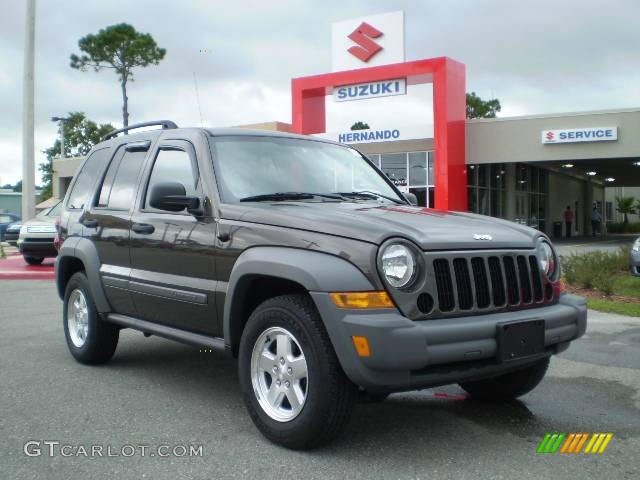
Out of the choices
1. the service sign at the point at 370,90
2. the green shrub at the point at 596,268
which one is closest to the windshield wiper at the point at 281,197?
the green shrub at the point at 596,268

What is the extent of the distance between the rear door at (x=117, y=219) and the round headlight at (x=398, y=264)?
7.85 ft

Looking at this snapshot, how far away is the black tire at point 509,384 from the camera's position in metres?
4.54

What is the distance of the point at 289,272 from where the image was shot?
366 centimetres

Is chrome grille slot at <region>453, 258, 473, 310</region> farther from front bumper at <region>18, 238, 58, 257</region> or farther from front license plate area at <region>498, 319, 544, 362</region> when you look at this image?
front bumper at <region>18, 238, 58, 257</region>

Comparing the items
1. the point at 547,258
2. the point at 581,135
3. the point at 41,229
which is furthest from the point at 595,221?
the point at 547,258

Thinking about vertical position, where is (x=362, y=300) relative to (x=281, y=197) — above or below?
below

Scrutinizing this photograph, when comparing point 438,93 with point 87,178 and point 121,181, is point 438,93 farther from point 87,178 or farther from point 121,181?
point 121,181

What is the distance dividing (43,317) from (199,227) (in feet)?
16.7

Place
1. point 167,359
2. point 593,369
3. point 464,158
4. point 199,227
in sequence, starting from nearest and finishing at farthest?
1. point 199,227
2. point 593,369
3. point 167,359
4. point 464,158

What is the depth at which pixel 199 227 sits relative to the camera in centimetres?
444

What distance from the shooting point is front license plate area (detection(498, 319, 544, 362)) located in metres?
3.60

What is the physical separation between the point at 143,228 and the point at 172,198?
72 centimetres

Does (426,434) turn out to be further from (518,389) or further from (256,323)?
(256,323)

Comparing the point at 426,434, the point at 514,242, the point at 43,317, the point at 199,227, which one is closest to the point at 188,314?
the point at 199,227
